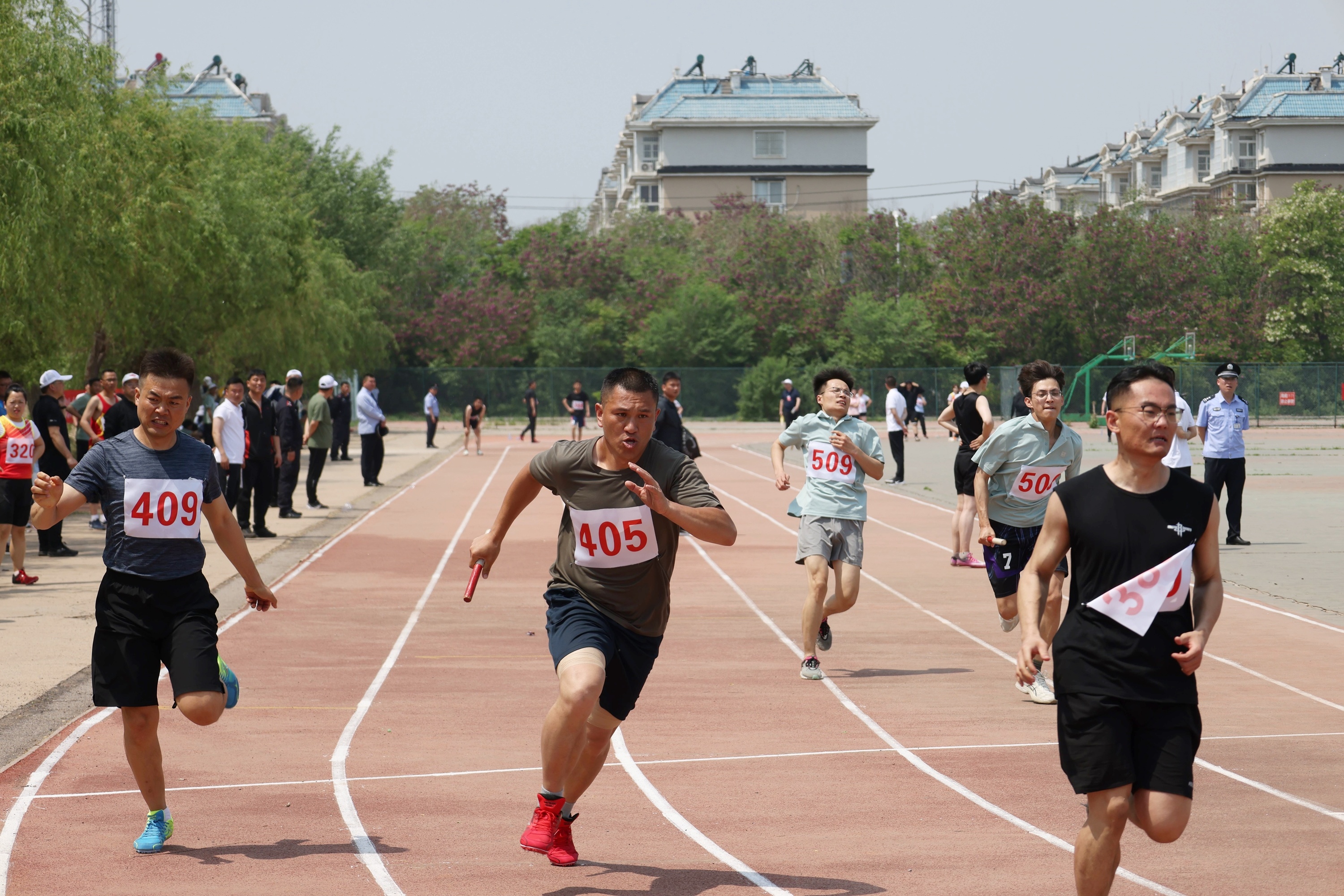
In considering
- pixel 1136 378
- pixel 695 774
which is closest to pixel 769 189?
pixel 695 774

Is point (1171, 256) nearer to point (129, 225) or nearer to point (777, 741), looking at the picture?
point (129, 225)

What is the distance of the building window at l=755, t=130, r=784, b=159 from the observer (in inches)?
3393

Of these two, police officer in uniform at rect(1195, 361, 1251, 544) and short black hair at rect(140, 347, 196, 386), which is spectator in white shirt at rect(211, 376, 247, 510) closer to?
short black hair at rect(140, 347, 196, 386)

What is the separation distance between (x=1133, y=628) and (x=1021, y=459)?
14.9ft

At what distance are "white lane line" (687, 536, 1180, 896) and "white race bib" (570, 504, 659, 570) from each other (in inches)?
75.2

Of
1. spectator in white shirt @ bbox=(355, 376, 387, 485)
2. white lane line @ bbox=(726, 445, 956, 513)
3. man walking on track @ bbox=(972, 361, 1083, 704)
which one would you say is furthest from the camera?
spectator in white shirt @ bbox=(355, 376, 387, 485)

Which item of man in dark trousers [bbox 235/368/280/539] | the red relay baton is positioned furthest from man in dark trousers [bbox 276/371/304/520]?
the red relay baton

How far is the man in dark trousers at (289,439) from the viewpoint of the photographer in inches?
729

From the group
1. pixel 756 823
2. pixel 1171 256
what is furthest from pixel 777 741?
pixel 1171 256

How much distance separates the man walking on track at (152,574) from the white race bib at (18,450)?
8.26 meters

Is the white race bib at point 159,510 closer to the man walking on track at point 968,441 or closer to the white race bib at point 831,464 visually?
the white race bib at point 831,464

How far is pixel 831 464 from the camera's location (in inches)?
369

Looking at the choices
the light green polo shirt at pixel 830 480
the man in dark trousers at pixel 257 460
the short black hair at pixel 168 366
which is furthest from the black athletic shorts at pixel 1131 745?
the man in dark trousers at pixel 257 460

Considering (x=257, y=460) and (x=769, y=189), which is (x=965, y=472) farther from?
(x=769, y=189)
